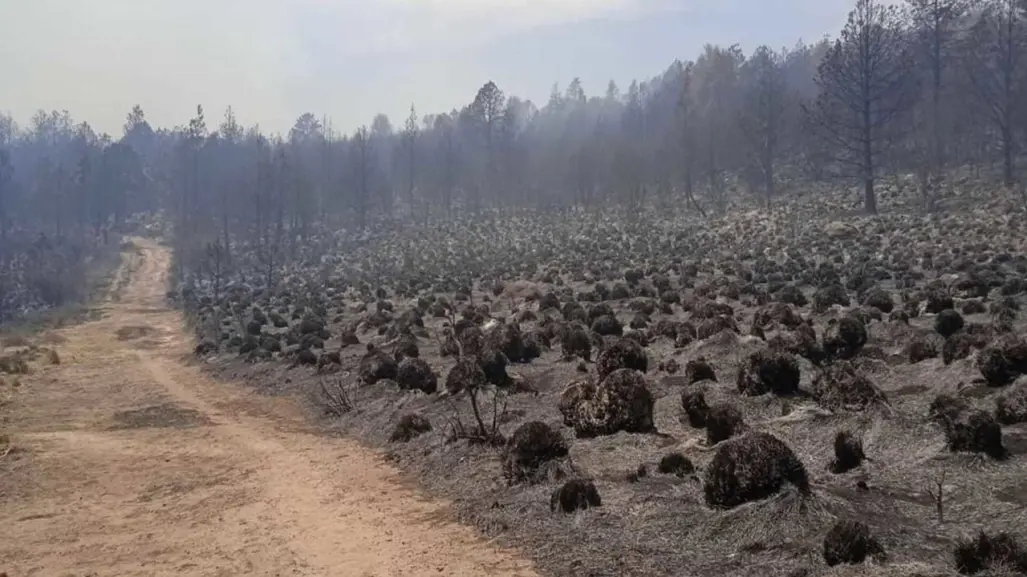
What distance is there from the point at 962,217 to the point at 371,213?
6121 centimetres

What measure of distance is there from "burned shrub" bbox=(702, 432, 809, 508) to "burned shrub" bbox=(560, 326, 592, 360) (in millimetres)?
10057

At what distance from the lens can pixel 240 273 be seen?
214 feet

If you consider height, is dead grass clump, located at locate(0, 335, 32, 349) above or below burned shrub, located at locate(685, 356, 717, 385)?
below

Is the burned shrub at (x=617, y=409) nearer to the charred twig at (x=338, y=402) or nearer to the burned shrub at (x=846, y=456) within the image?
the burned shrub at (x=846, y=456)

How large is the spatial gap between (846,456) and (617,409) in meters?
3.80

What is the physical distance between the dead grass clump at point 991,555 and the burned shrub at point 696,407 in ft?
18.4

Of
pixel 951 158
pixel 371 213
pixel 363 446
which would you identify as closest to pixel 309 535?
pixel 363 446

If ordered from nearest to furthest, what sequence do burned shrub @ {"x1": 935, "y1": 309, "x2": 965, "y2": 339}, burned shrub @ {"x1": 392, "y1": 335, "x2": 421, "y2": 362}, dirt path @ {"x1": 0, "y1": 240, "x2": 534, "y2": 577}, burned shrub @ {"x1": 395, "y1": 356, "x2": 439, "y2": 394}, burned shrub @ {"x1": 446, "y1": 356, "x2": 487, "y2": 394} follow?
dirt path @ {"x1": 0, "y1": 240, "x2": 534, "y2": 577}, burned shrub @ {"x1": 446, "y1": 356, "x2": 487, "y2": 394}, burned shrub @ {"x1": 935, "y1": 309, "x2": 965, "y2": 339}, burned shrub @ {"x1": 395, "y1": 356, "x2": 439, "y2": 394}, burned shrub @ {"x1": 392, "y1": 335, "x2": 421, "y2": 362}

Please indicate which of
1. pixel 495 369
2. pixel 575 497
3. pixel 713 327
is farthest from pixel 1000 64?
pixel 575 497

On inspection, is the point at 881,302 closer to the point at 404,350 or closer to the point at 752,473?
the point at 404,350

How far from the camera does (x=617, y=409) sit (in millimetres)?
12711

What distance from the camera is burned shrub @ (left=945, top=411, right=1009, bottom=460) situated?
9336 mm

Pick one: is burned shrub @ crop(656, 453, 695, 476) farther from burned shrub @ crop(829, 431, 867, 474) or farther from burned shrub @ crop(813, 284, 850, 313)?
burned shrub @ crop(813, 284, 850, 313)

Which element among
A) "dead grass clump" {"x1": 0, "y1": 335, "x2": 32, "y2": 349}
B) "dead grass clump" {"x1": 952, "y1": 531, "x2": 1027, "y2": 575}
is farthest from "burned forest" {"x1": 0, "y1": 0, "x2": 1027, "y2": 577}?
"dead grass clump" {"x1": 0, "y1": 335, "x2": 32, "y2": 349}
